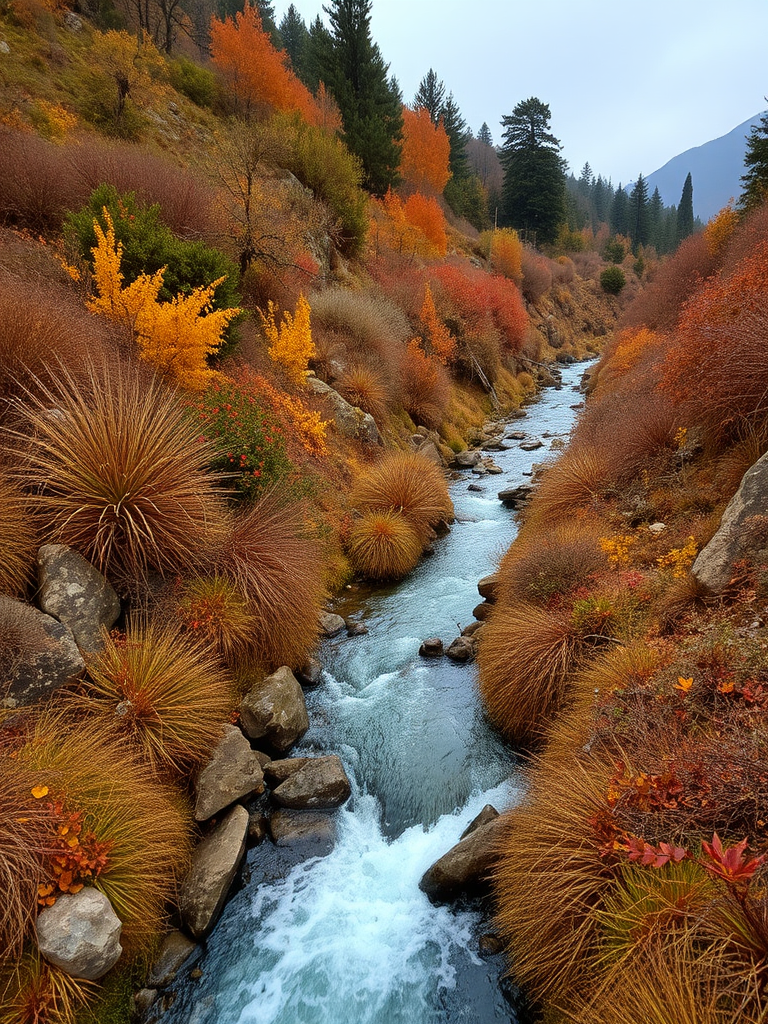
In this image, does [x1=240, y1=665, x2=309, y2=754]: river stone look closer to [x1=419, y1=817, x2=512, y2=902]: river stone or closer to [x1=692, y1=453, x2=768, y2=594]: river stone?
[x1=419, y1=817, x2=512, y2=902]: river stone

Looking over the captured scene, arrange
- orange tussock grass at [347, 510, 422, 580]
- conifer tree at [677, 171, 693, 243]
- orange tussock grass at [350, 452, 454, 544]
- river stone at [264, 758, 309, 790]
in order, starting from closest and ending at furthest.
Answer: river stone at [264, 758, 309, 790]
orange tussock grass at [347, 510, 422, 580]
orange tussock grass at [350, 452, 454, 544]
conifer tree at [677, 171, 693, 243]

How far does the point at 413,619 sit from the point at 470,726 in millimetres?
2419

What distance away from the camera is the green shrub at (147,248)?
8.87 m

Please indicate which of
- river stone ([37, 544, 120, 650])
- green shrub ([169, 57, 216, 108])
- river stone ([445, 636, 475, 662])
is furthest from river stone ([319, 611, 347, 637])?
green shrub ([169, 57, 216, 108])

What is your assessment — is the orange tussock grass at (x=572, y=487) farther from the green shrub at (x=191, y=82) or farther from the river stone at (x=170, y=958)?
the green shrub at (x=191, y=82)

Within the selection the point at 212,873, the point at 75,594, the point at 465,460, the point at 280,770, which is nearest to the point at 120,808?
the point at 212,873

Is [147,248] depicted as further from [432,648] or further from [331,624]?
[432,648]

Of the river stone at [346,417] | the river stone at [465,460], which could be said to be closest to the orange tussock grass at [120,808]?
the river stone at [346,417]

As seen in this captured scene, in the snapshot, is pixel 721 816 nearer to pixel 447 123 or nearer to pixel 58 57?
pixel 58 57

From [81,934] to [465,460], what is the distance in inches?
572

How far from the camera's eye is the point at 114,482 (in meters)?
5.08

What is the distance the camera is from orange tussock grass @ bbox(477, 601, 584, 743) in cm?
515

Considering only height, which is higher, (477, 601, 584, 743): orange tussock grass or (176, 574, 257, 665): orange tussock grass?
(176, 574, 257, 665): orange tussock grass

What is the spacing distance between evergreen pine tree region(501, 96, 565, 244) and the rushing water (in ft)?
172
